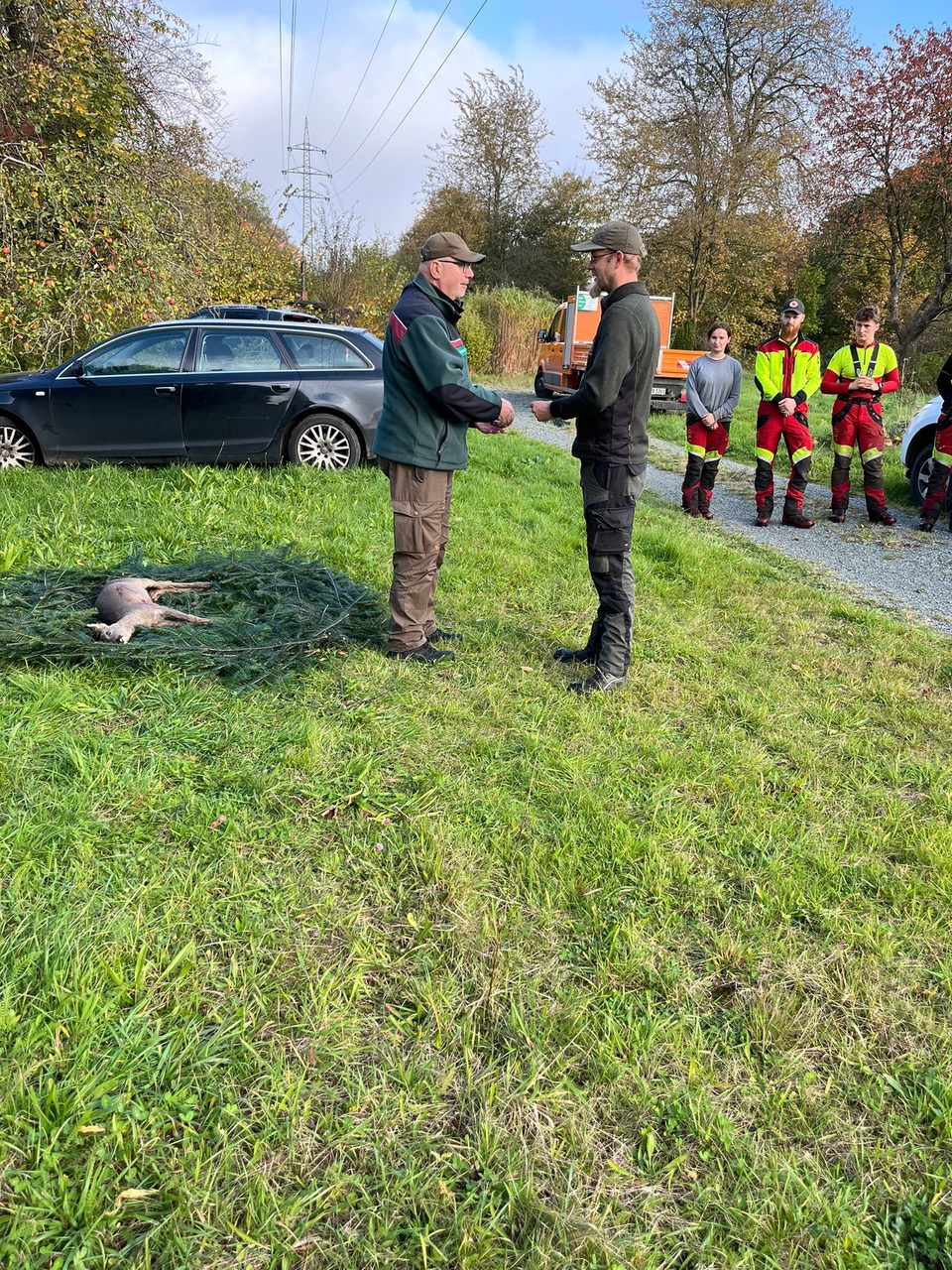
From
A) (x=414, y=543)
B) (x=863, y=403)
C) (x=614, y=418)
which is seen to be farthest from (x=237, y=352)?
(x=863, y=403)

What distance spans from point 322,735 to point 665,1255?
2202mm

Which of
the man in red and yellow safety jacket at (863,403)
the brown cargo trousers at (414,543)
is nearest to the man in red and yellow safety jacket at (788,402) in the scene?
the man in red and yellow safety jacket at (863,403)

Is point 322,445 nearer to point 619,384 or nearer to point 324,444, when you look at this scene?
point 324,444

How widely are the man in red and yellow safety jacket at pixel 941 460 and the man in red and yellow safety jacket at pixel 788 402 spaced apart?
1.11 meters

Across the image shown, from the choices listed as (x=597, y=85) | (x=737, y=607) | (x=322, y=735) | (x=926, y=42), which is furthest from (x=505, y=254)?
(x=322, y=735)

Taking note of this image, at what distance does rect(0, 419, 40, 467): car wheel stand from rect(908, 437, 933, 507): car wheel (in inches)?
369

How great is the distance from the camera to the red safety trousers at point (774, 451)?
7875 mm

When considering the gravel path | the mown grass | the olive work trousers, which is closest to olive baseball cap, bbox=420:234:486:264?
the olive work trousers

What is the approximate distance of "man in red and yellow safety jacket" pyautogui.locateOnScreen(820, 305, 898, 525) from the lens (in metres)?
7.83

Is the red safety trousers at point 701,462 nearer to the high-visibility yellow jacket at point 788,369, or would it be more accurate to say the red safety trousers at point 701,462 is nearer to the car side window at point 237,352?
the high-visibility yellow jacket at point 788,369

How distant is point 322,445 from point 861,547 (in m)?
5.45

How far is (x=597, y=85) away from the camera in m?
27.5

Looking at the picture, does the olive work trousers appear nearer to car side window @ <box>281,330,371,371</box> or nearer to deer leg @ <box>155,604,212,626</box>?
deer leg @ <box>155,604,212,626</box>

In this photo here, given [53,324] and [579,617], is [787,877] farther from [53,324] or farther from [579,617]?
[53,324]
